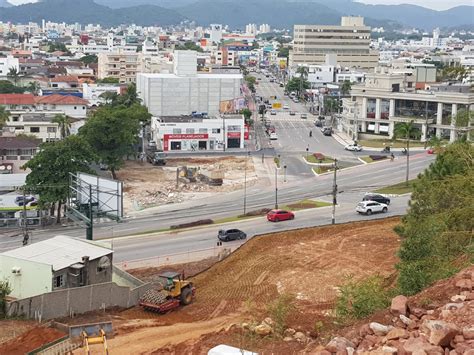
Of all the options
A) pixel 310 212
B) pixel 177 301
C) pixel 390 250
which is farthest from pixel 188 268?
pixel 310 212

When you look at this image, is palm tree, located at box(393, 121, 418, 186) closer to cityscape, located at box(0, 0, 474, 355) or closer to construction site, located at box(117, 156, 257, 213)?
cityscape, located at box(0, 0, 474, 355)

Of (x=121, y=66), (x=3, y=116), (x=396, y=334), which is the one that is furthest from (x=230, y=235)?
(x=121, y=66)

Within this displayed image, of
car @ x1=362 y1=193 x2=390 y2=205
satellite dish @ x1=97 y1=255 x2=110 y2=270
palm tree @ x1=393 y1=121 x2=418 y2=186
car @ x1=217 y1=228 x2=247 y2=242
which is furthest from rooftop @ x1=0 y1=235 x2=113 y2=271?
palm tree @ x1=393 y1=121 x2=418 y2=186

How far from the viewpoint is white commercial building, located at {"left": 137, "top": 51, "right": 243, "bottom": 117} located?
82.4m

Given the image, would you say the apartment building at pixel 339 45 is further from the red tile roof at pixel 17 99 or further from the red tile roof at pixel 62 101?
the red tile roof at pixel 17 99

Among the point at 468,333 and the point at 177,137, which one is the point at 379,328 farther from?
the point at 177,137

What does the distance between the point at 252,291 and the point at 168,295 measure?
3.22 meters

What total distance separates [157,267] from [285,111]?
7502 cm

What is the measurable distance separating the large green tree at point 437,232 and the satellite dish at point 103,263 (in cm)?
973

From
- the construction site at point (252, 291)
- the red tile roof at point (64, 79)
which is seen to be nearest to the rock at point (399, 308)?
the construction site at point (252, 291)

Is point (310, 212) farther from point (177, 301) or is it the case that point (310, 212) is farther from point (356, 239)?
point (177, 301)

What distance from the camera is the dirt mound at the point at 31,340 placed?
18306mm

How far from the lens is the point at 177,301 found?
23.6m

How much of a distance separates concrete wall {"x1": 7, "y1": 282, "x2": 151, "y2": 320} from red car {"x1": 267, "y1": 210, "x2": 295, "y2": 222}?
1545 cm
